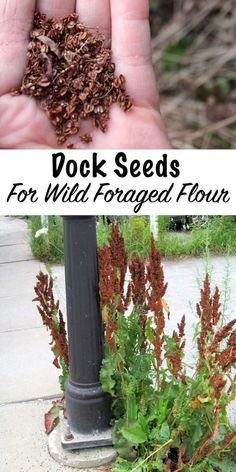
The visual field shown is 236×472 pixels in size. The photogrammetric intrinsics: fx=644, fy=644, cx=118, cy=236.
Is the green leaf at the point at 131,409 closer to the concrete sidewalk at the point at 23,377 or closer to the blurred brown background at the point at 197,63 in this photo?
the concrete sidewalk at the point at 23,377

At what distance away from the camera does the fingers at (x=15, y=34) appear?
2.67 feet

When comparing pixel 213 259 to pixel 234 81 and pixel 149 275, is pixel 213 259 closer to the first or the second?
pixel 149 275

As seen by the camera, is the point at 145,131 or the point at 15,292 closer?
the point at 145,131

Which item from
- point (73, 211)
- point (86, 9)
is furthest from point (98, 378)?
point (86, 9)

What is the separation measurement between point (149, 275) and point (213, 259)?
276 cm

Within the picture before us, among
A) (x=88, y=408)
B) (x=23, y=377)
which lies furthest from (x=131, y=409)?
(x=23, y=377)

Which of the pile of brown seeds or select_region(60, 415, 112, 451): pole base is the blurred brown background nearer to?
the pile of brown seeds

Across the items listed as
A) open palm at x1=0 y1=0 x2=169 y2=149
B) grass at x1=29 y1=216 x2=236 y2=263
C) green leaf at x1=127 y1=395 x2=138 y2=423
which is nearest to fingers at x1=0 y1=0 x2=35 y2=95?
open palm at x1=0 y1=0 x2=169 y2=149

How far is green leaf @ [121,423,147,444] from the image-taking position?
170cm

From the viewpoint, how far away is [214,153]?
2.88 ft

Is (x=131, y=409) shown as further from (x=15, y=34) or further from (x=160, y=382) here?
(x=15, y=34)

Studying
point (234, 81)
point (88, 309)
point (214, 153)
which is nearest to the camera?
point (234, 81)

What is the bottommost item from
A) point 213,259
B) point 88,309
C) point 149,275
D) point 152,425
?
point 213,259

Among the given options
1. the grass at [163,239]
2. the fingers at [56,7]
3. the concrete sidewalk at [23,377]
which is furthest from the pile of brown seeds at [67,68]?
the grass at [163,239]
